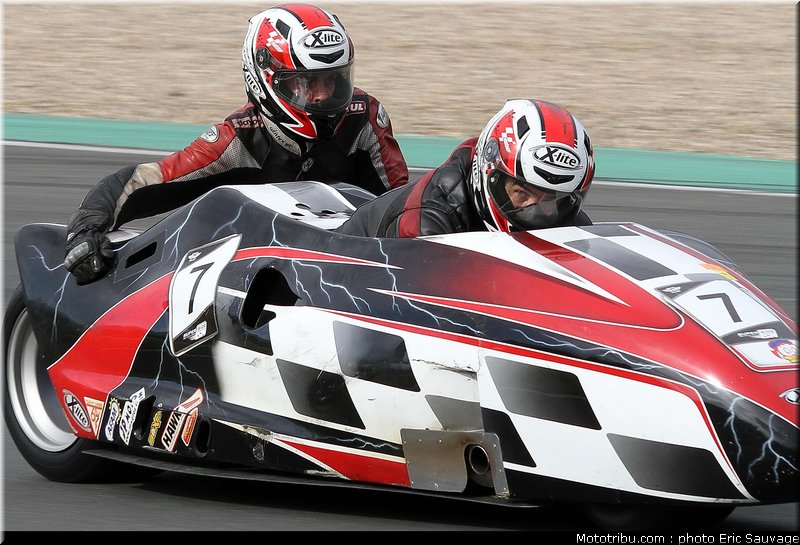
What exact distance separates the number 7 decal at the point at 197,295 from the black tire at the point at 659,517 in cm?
168

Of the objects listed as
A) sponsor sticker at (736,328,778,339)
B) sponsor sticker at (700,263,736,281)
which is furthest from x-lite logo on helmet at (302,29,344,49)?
sponsor sticker at (736,328,778,339)

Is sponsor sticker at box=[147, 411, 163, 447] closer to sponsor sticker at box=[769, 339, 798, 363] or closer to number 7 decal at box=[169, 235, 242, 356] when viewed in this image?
number 7 decal at box=[169, 235, 242, 356]

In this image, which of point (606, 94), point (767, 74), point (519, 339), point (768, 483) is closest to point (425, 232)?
point (519, 339)

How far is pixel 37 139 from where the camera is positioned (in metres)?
12.3

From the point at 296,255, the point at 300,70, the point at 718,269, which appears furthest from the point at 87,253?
the point at 718,269

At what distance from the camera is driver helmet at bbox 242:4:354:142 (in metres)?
6.53

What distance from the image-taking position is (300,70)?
6.55 meters

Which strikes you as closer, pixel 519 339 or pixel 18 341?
pixel 519 339

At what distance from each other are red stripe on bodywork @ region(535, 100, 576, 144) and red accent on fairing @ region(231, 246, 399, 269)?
73cm

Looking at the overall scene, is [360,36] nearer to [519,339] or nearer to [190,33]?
[190,33]

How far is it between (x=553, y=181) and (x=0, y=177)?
730 centimetres

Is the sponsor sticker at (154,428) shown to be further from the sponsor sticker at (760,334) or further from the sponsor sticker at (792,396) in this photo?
the sponsor sticker at (792,396)

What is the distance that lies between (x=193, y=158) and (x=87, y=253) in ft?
2.88

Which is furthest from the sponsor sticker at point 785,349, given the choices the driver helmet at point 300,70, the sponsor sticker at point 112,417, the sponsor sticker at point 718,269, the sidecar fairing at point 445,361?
the driver helmet at point 300,70
